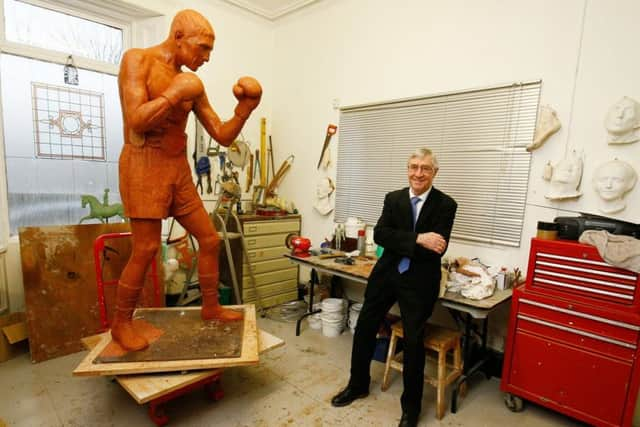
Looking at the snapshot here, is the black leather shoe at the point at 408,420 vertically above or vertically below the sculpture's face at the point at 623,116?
below

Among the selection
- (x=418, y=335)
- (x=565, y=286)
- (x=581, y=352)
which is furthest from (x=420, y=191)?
(x=581, y=352)

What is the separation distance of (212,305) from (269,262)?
137 cm

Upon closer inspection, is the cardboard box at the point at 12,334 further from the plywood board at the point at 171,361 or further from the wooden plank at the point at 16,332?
the plywood board at the point at 171,361

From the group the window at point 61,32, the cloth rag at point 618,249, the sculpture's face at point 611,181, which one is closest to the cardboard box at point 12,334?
the window at point 61,32

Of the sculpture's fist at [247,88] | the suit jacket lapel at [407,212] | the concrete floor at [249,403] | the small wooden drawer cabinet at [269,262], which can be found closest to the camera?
the sculpture's fist at [247,88]

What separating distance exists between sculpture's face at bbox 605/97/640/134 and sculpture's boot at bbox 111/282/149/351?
290cm

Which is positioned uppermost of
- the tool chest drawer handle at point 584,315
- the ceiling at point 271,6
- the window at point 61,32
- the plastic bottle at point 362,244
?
the ceiling at point 271,6

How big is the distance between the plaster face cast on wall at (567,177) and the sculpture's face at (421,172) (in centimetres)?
90

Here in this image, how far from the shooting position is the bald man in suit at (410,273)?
1.86 meters

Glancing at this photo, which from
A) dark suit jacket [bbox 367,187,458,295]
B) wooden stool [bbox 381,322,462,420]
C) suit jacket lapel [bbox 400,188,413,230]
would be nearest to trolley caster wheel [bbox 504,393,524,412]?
wooden stool [bbox 381,322,462,420]

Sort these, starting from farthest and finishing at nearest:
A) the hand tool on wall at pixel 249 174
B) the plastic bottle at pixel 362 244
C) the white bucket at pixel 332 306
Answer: the hand tool on wall at pixel 249 174 → the plastic bottle at pixel 362 244 → the white bucket at pixel 332 306

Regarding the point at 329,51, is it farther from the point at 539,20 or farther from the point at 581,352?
the point at 581,352

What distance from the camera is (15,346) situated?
248 cm

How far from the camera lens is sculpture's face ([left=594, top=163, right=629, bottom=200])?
1.94m
